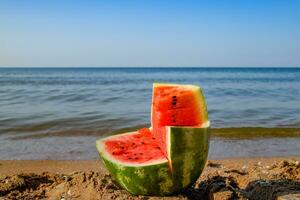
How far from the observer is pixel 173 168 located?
305 cm

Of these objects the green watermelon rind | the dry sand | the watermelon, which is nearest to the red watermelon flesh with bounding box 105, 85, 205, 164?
the watermelon

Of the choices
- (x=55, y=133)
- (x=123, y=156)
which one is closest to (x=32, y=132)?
(x=55, y=133)

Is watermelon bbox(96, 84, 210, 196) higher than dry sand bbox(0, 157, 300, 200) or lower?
higher

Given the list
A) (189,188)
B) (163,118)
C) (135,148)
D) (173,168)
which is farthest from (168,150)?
(189,188)

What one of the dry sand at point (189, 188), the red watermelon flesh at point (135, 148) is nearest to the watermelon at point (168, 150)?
the red watermelon flesh at point (135, 148)

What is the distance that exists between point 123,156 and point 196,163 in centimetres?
64

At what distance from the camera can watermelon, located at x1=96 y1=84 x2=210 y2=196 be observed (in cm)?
302

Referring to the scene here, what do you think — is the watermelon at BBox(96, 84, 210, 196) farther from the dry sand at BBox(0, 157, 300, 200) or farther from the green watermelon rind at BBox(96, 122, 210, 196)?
the dry sand at BBox(0, 157, 300, 200)

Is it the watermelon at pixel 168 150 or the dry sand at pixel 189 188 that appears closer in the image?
the watermelon at pixel 168 150

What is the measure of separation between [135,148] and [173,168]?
1.83ft

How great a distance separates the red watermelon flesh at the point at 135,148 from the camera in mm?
3254

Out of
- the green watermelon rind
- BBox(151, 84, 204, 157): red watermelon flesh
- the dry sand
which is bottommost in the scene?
the dry sand

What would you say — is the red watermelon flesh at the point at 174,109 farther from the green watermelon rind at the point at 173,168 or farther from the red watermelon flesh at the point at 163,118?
the green watermelon rind at the point at 173,168

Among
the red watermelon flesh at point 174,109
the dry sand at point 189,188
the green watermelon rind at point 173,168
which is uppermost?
the red watermelon flesh at point 174,109
